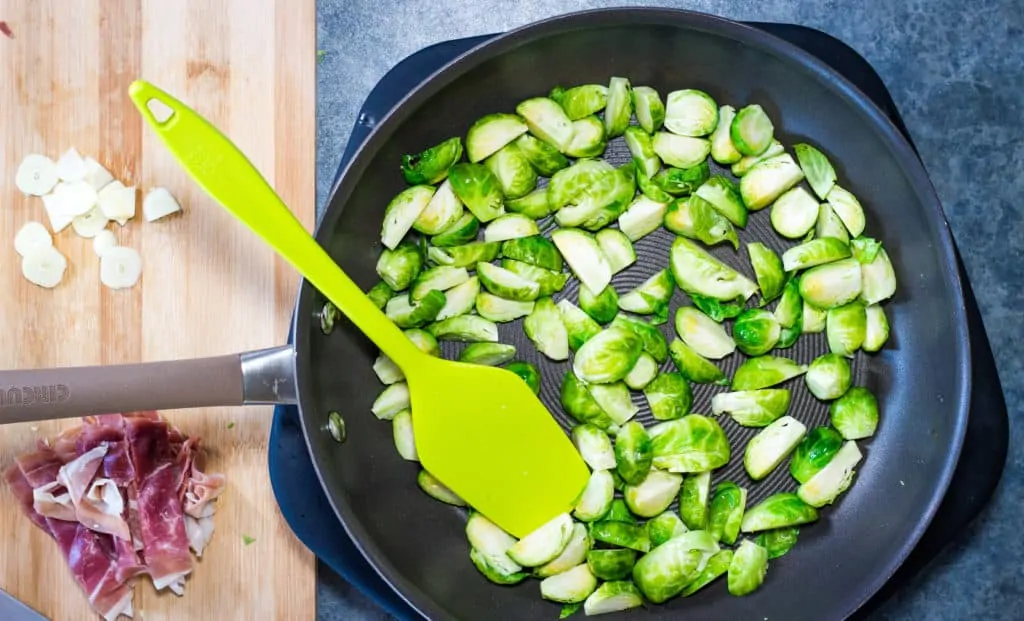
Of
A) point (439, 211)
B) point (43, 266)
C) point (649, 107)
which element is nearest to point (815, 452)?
point (649, 107)

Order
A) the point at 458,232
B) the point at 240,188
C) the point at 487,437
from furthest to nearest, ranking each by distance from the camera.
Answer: the point at 458,232
the point at 487,437
the point at 240,188

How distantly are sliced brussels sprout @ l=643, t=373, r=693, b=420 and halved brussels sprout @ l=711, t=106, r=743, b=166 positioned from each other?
1.62 feet

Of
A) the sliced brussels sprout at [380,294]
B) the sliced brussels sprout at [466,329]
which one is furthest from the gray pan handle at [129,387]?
the sliced brussels sprout at [466,329]

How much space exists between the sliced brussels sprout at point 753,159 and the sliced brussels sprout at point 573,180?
0.28m

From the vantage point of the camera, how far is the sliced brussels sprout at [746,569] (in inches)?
82.3

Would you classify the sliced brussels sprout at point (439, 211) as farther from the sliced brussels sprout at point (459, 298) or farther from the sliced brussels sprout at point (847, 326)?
the sliced brussels sprout at point (847, 326)

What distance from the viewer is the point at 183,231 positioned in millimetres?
2168

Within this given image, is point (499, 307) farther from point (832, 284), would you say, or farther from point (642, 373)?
point (832, 284)

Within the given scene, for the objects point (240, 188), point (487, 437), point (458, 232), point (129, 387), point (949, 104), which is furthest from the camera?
point (949, 104)

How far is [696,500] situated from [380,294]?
81 centimetres

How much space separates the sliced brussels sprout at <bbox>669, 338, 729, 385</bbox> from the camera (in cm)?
214

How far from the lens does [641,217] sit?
214 centimetres

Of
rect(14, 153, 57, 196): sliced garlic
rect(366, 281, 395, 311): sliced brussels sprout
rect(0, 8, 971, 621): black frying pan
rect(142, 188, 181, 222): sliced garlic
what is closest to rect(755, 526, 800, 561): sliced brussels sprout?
rect(0, 8, 971, 621): black frying pan

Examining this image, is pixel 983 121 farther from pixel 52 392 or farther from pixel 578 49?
pixel 52 392
